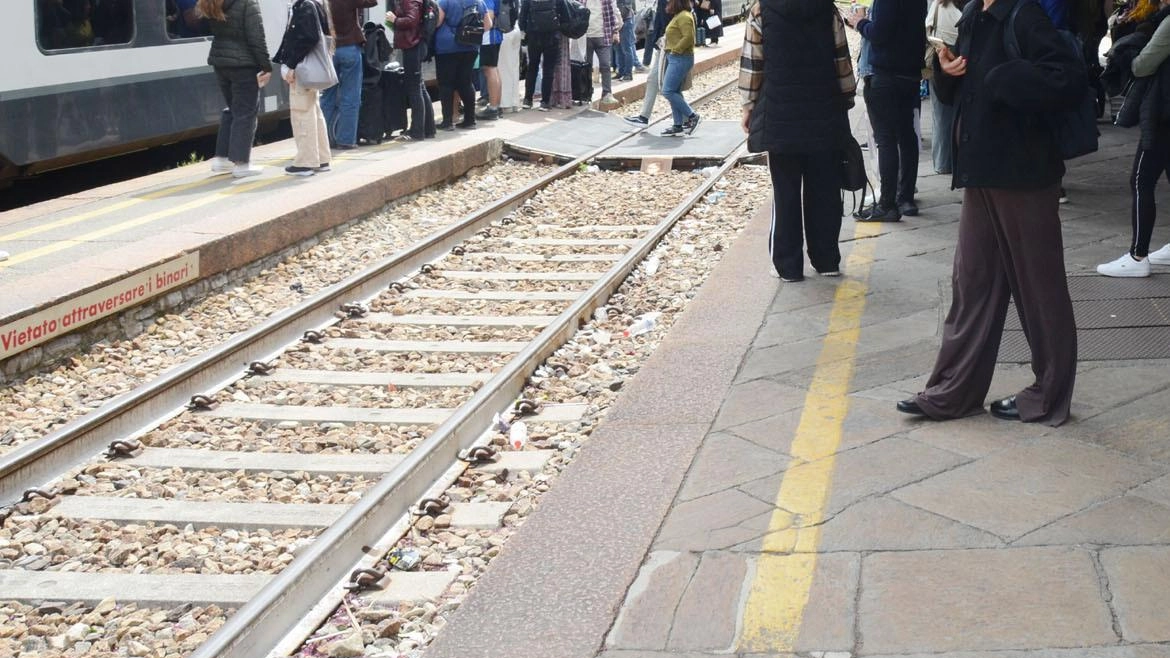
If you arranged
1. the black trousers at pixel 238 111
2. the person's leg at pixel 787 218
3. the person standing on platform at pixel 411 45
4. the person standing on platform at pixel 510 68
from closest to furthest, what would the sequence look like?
the person's leg at pixel 787 218 → the black trousers at pixel 238 111 → the person standing on platform at pixel 411 45 → the person standing on platform at pixel 510 68

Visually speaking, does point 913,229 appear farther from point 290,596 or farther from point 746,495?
point 290,596

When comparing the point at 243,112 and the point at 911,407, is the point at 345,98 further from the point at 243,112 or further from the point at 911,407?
the point at 911,407

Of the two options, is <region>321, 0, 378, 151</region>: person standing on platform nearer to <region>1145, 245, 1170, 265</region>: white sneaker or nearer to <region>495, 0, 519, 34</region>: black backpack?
<region>495, 0, 519, 34</region>: black backpack

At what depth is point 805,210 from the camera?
6.97 metres

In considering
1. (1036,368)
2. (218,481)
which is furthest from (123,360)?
(1036,368)

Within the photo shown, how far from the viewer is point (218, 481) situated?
4992 millimetres

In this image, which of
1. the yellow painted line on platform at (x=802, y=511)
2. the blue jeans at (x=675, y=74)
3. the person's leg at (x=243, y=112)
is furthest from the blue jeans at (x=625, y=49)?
the yellow painted line on platform at (x=802, y=511)

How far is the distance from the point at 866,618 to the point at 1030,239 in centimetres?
159

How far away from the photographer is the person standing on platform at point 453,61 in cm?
1338

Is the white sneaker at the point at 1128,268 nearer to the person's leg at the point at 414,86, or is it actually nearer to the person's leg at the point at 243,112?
the person's leg at the point at 243,112

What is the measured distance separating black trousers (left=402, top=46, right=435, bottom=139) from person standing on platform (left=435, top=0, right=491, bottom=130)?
57cm

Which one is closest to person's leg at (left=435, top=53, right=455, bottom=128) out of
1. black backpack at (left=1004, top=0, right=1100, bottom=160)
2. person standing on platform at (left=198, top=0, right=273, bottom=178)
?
person standing on platform at (left=198, top=0, right=273, bottom=178)

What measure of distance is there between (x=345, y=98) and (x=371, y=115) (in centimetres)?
59

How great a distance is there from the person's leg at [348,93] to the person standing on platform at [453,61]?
124 centimetres
